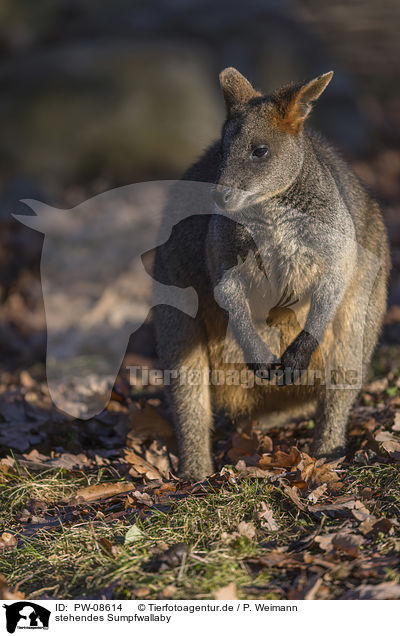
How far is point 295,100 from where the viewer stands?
4.21 meters

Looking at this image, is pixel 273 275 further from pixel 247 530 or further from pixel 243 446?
pixel 247 530

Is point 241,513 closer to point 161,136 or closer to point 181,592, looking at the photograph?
point 181,592

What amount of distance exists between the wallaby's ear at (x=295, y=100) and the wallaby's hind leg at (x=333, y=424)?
5.77 feet

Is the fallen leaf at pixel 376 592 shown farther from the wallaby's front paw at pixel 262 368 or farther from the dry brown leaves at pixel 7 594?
the wallaby's front paw at pixel 262 368

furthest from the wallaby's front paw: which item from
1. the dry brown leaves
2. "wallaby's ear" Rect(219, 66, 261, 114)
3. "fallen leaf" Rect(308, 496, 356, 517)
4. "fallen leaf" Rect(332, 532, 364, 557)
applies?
the dry brown leaves

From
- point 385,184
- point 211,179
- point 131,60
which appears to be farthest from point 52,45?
point 211,179

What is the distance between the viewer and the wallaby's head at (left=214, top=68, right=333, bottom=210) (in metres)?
4.17

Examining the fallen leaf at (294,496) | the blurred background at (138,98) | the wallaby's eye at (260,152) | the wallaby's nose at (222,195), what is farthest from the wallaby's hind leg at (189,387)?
the blurred background at (138,98)

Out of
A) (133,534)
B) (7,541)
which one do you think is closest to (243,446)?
(133,534)

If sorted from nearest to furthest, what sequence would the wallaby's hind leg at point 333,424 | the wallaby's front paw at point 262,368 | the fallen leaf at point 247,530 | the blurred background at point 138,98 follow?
the fallen leaf at point 247,530 → the wallaby's front paw at point 262,368 → the wallaby's hind leg at point 333,424 → the blurred background at point 138,98

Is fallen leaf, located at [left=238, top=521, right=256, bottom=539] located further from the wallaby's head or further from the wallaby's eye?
the wallaby's eye

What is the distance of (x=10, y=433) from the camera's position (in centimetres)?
555

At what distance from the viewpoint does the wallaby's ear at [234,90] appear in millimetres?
4566
